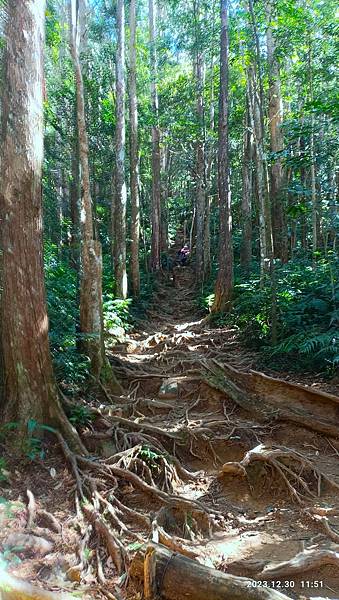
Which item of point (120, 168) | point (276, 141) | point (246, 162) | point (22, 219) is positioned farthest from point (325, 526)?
point (246, 162)

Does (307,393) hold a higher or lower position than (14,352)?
lower

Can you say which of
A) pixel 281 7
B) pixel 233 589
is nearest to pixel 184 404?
pixel 233 589

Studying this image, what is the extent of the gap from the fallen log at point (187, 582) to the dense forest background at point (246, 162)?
3.74m

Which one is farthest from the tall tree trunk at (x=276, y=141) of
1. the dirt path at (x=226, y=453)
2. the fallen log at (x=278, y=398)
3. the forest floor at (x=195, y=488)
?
the forest floor at (x=195, y=488)

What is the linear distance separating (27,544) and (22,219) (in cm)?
309

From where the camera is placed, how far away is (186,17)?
1756cm

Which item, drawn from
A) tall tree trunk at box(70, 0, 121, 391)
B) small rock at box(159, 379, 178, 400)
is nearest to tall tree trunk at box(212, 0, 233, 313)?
small rock at box(159, 379, 178, 400)

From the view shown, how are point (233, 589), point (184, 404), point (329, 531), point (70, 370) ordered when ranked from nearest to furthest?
point (233, 589), point (329, 531), point (70, 370), point (184, 404)

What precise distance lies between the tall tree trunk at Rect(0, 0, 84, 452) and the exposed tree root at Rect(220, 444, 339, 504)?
239 centimetres

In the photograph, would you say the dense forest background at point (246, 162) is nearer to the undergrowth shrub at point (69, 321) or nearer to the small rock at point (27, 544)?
the undergrowth shrub at point (69, 321)

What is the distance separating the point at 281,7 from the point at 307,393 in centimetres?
979

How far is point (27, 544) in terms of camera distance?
3.52 meters

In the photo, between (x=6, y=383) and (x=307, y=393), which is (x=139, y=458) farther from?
(x=307, y=393)

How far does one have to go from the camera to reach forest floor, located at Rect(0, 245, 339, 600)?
3.45 metres
